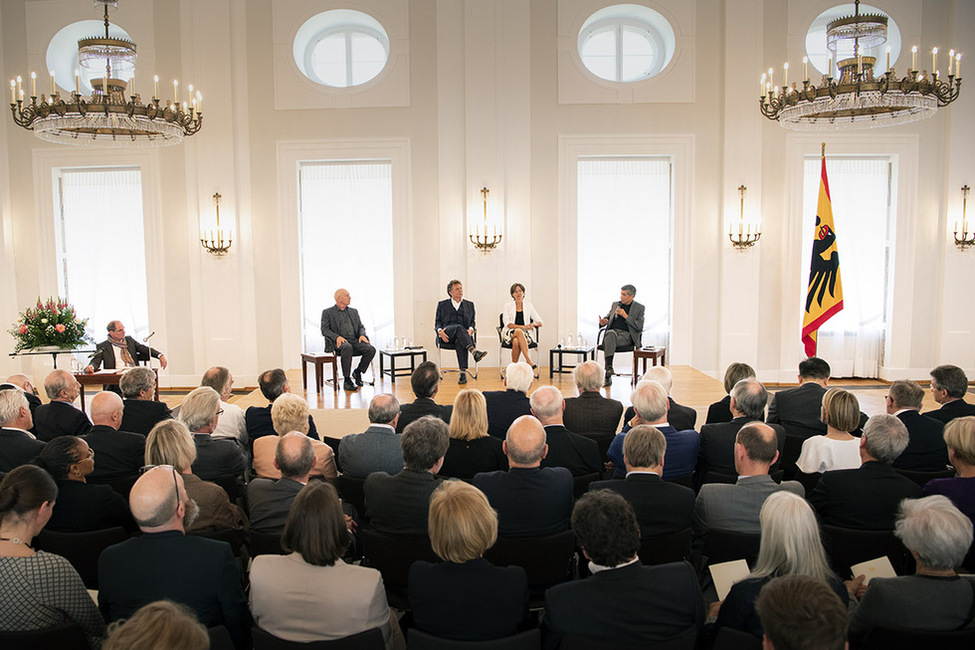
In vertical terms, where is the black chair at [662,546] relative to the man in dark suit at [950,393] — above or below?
below

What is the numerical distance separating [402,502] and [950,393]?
12.2 feet

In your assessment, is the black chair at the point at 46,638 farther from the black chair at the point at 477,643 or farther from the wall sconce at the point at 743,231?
the wall sconce at the point at 743,231

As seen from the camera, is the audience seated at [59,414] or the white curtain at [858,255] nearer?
the audience seated at [59,414]

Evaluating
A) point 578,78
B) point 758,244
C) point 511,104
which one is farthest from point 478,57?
point 758,244

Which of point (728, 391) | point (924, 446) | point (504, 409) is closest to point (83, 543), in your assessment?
point (504, 409)

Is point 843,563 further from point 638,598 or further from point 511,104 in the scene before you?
point 511,104

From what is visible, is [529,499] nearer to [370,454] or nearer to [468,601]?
[468,601]

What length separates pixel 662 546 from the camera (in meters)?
3.15

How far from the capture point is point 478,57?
10.0 metres

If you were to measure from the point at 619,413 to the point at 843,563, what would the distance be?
6.39ft

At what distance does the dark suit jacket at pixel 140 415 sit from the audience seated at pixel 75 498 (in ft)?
5.08

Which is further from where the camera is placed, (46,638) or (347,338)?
(347,338)

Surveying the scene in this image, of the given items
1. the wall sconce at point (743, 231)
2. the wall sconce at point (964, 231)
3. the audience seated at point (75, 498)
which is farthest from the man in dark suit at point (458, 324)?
the wall sconce at point (964, 231)

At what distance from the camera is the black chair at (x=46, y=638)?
2291mm
